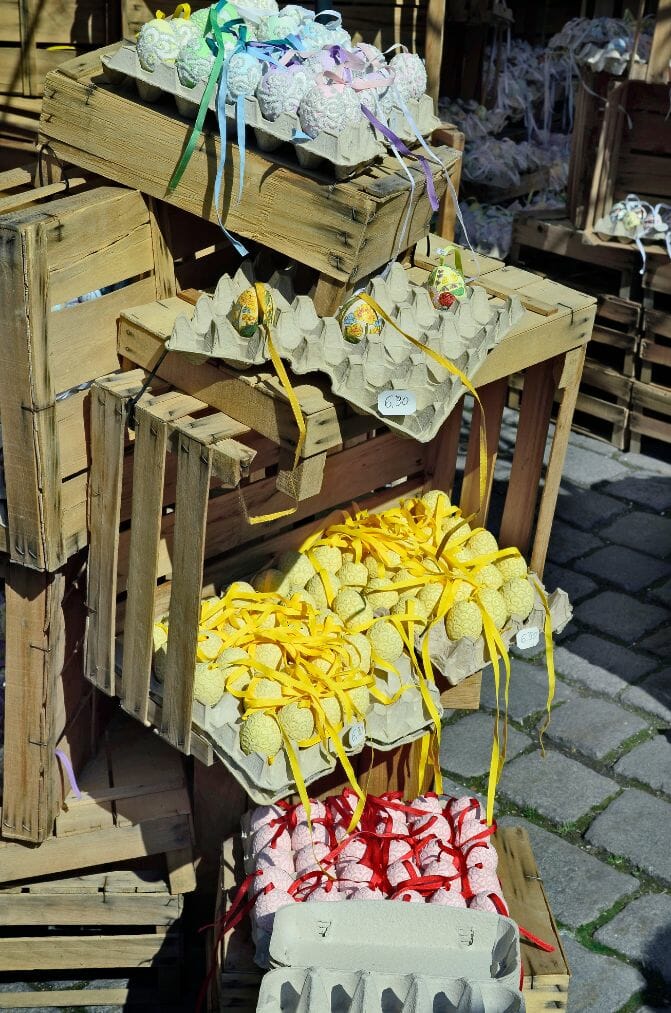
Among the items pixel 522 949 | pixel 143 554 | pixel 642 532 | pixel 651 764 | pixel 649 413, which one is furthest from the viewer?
pixel 649 413

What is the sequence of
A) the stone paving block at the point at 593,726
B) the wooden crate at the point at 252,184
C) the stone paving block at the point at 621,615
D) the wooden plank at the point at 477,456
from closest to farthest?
1. the wooden crate at the point at 252,184
2. the wooden plank at the point at 477,456
3. the stone paving block at the point at 593,726
4. the stone paving block at the point at 621,615

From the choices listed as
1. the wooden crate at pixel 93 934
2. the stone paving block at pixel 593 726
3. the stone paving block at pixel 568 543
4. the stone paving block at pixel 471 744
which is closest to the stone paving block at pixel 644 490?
the stone paving block at pixel 568 543

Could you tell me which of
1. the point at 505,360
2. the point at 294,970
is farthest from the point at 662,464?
the point at 294,970

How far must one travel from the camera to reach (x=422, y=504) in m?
3.81

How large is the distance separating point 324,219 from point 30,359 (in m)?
0.74

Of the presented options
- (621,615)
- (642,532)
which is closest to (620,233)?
(642,532)

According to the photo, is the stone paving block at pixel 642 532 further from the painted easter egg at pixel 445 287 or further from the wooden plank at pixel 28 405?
the wooden plank at pixel 28 405

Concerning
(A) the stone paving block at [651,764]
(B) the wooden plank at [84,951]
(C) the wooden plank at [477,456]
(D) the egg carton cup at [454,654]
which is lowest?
(A) the stone paving block at [651,764]

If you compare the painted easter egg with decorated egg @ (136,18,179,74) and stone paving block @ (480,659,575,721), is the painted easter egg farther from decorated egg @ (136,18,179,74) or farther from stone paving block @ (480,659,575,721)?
stone paving block @ (480,659,575,721)

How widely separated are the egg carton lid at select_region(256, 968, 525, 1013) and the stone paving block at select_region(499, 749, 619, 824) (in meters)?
1.61

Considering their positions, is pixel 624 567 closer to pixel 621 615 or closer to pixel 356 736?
pixel 621 615

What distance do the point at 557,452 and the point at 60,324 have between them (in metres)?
1.62

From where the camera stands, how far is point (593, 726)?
446 centimetres

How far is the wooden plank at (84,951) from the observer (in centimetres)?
332
